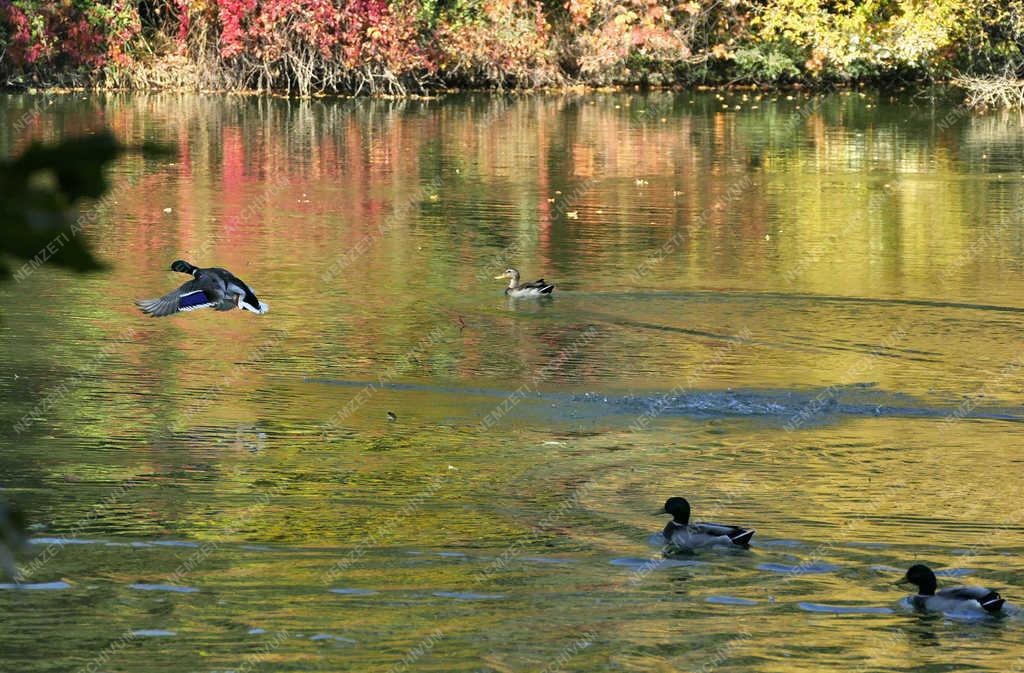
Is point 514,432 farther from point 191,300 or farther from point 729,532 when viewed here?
point 729,532

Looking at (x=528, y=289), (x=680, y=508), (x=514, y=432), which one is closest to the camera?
(x=680, y=508)

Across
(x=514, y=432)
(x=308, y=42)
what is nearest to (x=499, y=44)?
(x=308, y=42)

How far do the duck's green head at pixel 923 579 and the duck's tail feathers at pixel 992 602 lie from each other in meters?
0.22

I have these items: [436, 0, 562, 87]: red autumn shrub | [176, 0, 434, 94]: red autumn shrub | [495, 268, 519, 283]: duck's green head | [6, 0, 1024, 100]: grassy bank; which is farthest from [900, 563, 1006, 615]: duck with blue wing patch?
[436, 0, 562, 87]: red autumn shrub

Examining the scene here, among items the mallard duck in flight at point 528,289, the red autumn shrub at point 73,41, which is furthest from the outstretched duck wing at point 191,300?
the red autumn shrub at point 73,41

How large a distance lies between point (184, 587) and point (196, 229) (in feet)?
38.9

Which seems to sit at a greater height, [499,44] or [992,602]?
[499,44]

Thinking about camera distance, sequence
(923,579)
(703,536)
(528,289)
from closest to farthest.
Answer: (923,579) < (703,536) < (528,289)

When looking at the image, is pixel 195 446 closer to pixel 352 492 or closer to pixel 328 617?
pixel 352 492

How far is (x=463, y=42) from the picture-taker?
4419 cm

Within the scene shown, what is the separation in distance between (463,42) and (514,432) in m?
34.1

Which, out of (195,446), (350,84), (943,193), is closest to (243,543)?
(195,446)

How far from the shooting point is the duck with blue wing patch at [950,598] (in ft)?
24.8

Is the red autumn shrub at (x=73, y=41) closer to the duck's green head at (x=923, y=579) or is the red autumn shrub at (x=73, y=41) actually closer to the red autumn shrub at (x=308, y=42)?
the red autumn shrub at (x=308, y=42)
